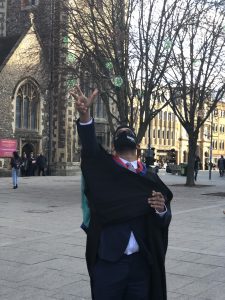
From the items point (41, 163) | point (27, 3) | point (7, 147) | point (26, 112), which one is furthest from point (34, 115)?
point (27, 3)

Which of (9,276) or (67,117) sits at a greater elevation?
(67,117)

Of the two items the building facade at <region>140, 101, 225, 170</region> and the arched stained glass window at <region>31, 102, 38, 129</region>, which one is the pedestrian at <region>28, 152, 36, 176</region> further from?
the building facade at <region>140, 101, 225, 170</region>

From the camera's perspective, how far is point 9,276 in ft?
21.4

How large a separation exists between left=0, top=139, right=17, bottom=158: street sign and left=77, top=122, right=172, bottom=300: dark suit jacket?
3259 centimetres

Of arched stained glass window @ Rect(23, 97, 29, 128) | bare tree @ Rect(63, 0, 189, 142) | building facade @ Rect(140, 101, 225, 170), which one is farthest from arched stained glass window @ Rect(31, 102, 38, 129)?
building facade @ Rect(140, 101, 225, 170)

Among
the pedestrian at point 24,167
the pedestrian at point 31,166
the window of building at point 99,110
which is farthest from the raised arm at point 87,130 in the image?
the window of building at point 99,110

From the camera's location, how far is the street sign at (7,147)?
117ft

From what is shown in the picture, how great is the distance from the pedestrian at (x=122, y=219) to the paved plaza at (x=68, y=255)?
2.26 m

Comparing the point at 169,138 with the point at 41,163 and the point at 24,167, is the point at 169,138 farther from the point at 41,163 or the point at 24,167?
the point at 24,167

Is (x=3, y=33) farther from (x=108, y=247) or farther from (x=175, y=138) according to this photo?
(x=175, y=138)

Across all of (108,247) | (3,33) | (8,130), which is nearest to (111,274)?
(108,247)

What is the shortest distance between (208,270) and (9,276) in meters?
2.73

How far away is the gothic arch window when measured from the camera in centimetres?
3778

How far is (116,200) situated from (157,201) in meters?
0.29
